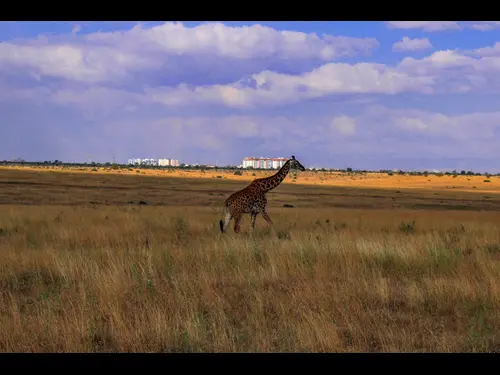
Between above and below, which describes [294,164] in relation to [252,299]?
above

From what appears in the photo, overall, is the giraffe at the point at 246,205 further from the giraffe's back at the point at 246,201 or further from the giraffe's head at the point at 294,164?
the giraffe's head at the point at 294,164

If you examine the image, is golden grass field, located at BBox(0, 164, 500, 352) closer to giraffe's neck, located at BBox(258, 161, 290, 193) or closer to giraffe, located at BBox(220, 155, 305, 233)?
giraffe, located at BBox(220, 155, 305, 233)

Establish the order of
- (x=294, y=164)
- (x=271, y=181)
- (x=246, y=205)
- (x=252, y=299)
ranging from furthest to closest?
(x=294, y=164) < (x=271, y=181) < (x=246, y=205) < (x=252, y=299)

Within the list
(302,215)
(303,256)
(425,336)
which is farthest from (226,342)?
(302,215)

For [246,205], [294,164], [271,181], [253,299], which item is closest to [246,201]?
[246,205]

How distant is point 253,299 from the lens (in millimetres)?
8602

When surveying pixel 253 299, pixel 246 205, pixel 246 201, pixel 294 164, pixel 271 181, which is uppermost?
pixel 294 164

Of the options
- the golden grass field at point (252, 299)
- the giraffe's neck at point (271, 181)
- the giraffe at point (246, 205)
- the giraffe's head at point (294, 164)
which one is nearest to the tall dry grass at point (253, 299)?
the golden grass field at point (252, 299)

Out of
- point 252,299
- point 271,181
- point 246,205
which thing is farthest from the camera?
point 271,181

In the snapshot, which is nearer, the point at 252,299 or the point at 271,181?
the point at 252,299

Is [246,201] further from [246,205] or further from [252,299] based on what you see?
[252,299]
